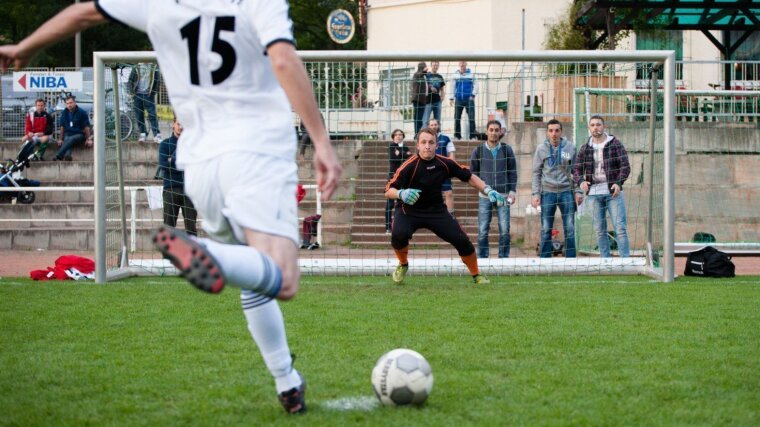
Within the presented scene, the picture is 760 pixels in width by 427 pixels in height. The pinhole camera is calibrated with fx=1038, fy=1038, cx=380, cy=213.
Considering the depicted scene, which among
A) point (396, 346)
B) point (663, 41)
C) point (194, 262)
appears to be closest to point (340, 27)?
point (663, 41)

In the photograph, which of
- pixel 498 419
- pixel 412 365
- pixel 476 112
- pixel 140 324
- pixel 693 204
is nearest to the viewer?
pixel 498 419

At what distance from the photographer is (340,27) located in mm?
29859

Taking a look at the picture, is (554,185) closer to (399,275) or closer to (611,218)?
(611,218)

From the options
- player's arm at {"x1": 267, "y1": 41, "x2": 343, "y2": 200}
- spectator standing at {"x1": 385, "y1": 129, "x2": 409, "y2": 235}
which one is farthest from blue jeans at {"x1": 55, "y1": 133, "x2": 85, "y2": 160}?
player's arm at {"x1": 267, "y1": 41, "x2": 343, "y2": 200}

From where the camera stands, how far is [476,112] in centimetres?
1454

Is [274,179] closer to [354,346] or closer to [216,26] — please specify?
[216,26]

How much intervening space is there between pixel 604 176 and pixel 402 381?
8.80m

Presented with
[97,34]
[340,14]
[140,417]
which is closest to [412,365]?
[140,417]

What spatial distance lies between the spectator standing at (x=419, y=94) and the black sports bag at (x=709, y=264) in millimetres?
4133

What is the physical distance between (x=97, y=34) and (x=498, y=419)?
130ft

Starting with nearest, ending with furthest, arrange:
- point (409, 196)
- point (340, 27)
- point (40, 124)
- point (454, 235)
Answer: point (409, 196)
point (454, 235)
point (40, 124)
point (340, 27)

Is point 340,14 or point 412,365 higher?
point 340,14

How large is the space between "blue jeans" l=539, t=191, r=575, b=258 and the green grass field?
102 inches

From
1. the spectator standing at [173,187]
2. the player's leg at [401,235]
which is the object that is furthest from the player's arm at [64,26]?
the spectator standing at [173,187]
